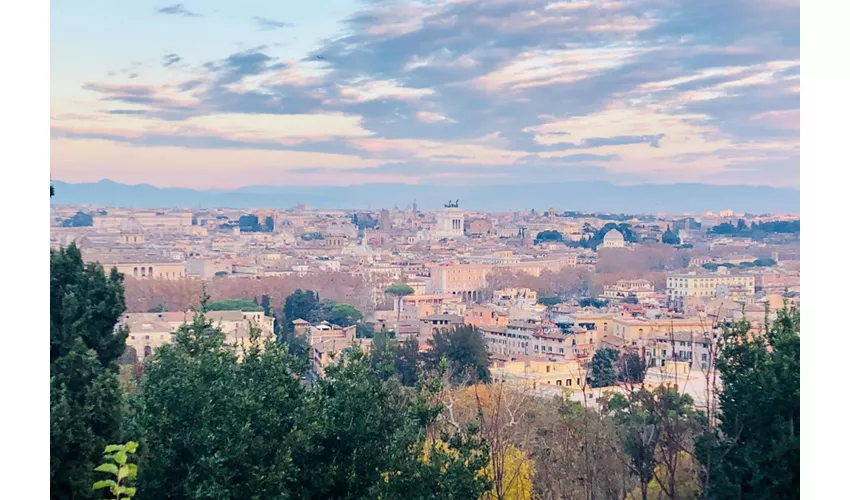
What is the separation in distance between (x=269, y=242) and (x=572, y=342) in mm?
4430

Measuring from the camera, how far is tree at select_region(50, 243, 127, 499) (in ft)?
6.87

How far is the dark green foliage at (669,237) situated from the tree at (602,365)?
10.3 feet

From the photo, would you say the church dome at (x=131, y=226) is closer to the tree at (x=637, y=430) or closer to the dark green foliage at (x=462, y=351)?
the dark green foliage at (x=462, y=351)

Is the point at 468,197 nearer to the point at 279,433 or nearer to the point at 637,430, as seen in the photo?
the point at 637,430

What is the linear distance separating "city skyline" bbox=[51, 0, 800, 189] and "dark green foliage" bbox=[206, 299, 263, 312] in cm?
105

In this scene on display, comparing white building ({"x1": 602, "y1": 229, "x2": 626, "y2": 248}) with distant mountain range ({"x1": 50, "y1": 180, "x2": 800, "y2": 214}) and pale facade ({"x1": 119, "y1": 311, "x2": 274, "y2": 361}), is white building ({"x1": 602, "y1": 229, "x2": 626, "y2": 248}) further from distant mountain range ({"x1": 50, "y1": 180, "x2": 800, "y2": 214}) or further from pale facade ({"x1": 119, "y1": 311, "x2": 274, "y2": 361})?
pale facade ({"x1": 119, "y1": 311, "x2": 274, "y2": 361})

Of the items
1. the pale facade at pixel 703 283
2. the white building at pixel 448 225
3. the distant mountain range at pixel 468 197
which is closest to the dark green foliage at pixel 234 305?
the distant mountain range at pixel 468 197

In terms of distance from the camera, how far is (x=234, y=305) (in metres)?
7.07

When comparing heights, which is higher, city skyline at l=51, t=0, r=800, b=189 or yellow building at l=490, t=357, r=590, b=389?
city skyline at l=51, t=0, r=800, b=189

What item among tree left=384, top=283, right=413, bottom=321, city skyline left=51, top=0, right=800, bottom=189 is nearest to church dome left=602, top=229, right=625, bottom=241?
city skyline left=51, top=0, right=800, bottom=189

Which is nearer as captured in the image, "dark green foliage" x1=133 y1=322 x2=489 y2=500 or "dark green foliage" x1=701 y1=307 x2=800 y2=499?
"dark green foliage" x1=133 y1=322 x2=489 y2=500

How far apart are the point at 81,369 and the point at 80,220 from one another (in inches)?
184

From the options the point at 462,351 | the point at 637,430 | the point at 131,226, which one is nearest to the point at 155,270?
the point at 131,226

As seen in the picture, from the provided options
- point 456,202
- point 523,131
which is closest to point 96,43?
point 523,131
